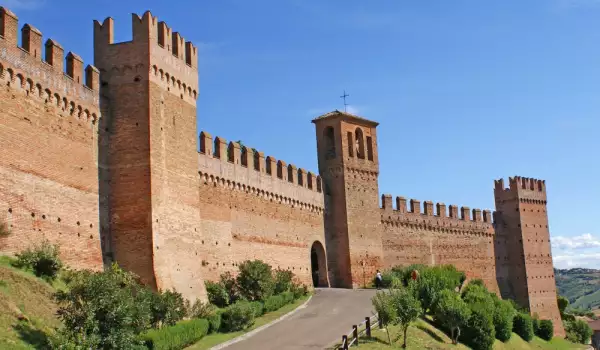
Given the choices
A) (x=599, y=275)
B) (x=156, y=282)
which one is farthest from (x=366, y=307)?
(x=599, y=275)

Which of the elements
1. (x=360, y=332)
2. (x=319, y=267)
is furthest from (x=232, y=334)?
(x=319, y=267)

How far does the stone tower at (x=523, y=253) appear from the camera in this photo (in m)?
47.1

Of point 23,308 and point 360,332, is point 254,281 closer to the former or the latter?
point 360,332

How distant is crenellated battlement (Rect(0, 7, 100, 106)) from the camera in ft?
61.5

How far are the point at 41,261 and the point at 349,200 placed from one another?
19696 mm

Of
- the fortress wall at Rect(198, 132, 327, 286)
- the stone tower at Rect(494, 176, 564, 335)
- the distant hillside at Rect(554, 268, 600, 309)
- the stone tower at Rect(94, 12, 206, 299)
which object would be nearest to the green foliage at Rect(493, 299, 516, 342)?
the fortress wall at Rect(198, 132, 327, 286)

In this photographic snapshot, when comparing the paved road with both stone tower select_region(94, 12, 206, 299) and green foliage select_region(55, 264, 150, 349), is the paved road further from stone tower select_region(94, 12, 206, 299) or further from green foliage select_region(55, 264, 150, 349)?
green foliage select_region(55, 264, 150, 349)

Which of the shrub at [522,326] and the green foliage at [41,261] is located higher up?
the green foliage at [41,261]

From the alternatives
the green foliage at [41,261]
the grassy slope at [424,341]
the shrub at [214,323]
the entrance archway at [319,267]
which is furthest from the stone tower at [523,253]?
the green foliage at [41,261]

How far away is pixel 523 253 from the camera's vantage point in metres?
47.2

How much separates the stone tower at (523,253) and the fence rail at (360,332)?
24.3m

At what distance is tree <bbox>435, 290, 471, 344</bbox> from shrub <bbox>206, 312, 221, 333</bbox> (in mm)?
9822

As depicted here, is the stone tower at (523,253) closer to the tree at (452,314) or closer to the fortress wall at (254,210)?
the fortress wall at (254,210)

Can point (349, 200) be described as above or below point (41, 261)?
above
